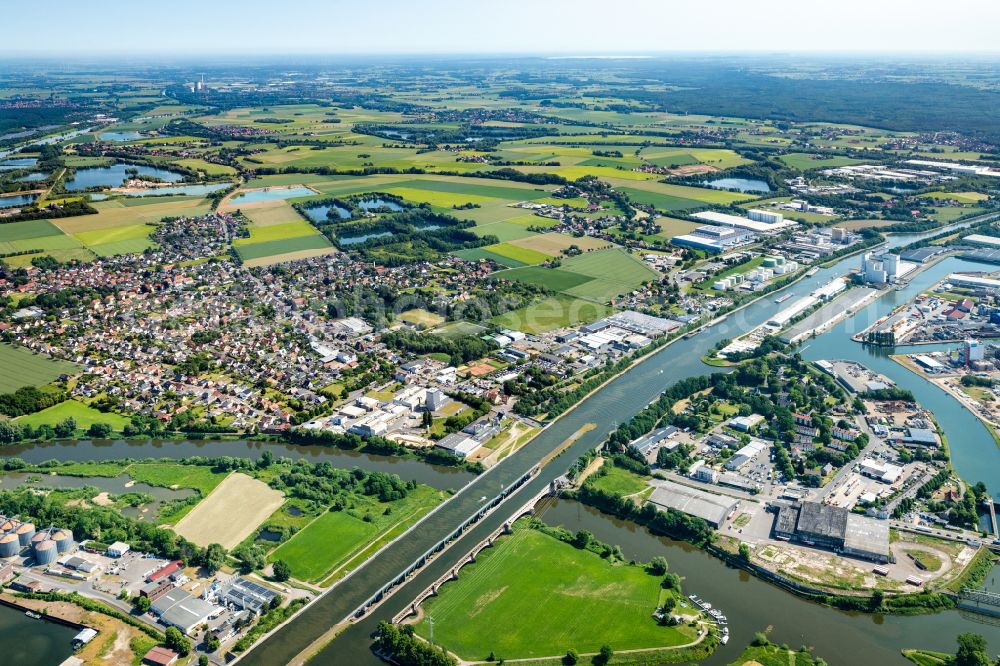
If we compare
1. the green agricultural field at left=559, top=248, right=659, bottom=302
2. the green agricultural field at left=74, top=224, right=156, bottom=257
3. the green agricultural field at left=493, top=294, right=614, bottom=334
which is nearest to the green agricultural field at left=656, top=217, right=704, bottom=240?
the green agricultural field at left=559, top=248, right=659, bottom=302

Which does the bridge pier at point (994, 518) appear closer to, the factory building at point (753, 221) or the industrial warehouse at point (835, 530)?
the industrial warehouse at point (835, 530)

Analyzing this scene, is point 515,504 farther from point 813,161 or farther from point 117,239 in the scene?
point 813,161

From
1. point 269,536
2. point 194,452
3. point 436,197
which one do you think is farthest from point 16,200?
point 269,536

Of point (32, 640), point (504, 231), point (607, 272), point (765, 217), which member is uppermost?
point (765, 217)

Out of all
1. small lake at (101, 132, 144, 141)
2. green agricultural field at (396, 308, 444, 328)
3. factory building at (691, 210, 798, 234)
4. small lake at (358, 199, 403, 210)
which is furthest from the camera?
small lake at (101, 132, 144, 141)

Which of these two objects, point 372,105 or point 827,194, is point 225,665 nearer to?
point 827,194

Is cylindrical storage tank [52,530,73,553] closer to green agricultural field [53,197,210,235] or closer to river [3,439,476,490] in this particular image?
river [3,439,476,490]

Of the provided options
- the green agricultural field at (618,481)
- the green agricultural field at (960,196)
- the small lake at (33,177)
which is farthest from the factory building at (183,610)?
the small lake at (33,177)
